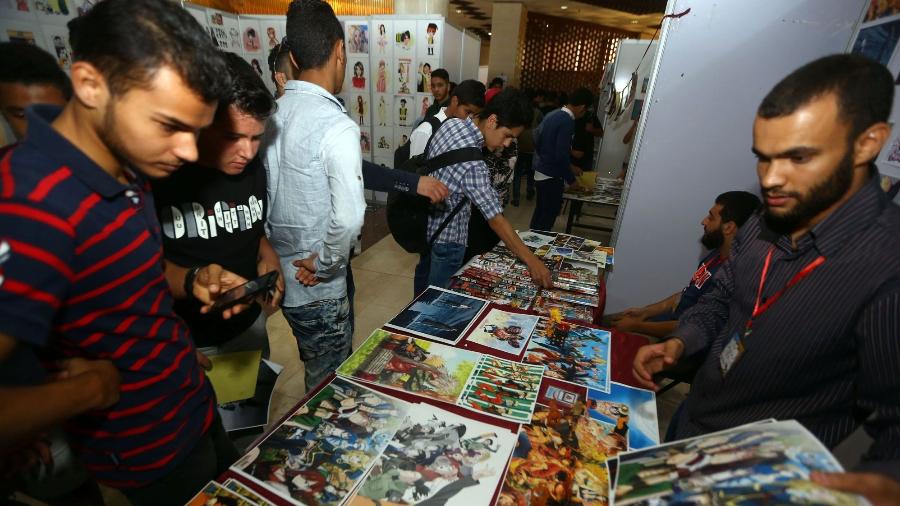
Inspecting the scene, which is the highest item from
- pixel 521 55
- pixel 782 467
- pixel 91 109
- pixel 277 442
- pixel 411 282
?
pixel 521 55

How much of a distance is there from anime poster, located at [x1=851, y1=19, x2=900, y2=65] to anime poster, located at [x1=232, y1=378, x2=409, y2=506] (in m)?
2.14

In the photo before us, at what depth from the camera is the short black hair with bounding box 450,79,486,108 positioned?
2.61m

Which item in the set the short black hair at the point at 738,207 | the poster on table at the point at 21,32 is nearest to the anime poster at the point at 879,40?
the short black hair at the point at 738,207

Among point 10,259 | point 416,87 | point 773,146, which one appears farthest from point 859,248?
point 416,87

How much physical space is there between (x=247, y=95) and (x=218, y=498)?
3.18 feet

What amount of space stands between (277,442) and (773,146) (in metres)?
1.33

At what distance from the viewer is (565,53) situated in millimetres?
10547

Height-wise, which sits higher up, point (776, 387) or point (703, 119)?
point (703, 119)

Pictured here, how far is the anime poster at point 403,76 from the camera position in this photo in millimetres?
4535

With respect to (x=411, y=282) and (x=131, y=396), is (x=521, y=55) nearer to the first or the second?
(x=411, y=282)

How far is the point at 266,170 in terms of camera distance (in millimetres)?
1353

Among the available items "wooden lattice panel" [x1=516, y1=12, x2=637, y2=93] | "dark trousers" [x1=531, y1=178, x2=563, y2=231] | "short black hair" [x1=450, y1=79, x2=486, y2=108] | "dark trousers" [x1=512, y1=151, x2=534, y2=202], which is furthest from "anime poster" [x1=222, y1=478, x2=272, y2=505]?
"wooden lattice panel" [x1=516, y1=12, x2=637, y2=93]

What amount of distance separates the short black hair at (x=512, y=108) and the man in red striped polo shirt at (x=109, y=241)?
1.46 m

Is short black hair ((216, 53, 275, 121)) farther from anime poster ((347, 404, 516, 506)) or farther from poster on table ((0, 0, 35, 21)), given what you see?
poster on table ((0, 0, 35, 21))
